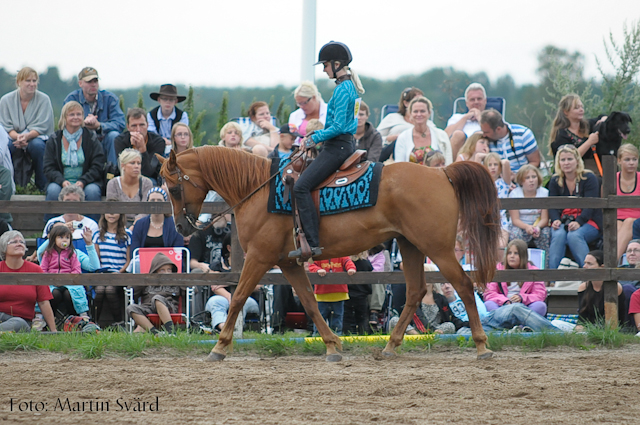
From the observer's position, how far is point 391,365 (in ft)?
20.6

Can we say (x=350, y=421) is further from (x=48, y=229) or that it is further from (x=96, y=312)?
(x=48, y=229)

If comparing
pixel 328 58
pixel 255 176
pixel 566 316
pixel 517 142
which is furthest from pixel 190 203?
pixel 517 142

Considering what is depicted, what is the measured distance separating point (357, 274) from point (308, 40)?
644cm

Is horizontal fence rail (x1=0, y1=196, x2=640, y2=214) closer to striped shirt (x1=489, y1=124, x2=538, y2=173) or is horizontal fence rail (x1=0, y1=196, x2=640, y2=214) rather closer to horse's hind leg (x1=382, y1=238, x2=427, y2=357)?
horse's hind leg (x1=382, y1=238, x2=427, y2=357)

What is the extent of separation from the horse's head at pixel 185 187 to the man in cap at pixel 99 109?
4223 millimetres

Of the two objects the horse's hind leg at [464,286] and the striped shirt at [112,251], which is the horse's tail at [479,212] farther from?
the striped shirt at [112,251]

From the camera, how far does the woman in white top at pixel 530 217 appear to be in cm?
963

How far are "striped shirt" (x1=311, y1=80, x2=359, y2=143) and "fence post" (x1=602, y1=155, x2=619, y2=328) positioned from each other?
10.9ft

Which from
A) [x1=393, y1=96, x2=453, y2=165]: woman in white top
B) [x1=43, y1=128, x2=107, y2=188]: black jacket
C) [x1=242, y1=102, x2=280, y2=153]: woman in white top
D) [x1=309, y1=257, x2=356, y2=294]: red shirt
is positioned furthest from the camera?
[x1=242, y1=102, x2=280, y2=153]: woman in white top

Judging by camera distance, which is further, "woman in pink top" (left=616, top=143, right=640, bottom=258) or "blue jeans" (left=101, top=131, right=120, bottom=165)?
"blue jeans" (left=101, top=131, right=120, bottom=165)

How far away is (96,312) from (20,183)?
3671 millimetres

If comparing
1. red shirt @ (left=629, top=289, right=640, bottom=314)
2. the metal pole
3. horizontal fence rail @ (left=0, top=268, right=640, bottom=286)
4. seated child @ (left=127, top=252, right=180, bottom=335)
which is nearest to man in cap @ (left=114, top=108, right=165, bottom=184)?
seated child @ (left=127, top=252, right=180, bottom=335)

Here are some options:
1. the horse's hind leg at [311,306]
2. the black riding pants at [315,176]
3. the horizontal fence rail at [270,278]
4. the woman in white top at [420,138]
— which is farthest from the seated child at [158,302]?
the woman in white top at [420,138]

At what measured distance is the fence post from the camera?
798cm
